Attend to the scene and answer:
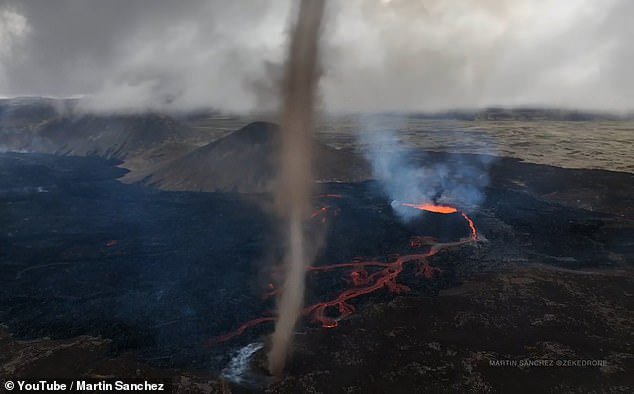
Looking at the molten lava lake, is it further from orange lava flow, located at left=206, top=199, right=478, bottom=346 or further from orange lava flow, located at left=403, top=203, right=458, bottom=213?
orange lava flow, located at left=403, top=203, right=458, bottom=213

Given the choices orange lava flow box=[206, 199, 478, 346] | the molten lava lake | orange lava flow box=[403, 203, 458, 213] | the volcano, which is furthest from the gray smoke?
orange lava flow box=[206, 199, 478, 346]

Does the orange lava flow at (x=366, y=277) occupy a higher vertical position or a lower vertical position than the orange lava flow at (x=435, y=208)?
lower

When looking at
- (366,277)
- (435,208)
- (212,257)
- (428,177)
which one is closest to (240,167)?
(428,177)

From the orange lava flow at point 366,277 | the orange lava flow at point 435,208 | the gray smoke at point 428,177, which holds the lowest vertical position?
the orange lava flow at point 366,277

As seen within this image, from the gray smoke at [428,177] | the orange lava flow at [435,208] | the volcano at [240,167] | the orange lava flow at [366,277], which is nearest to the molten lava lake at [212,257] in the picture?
the orange lava flow at [366,277]

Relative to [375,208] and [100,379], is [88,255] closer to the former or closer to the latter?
[100,379]

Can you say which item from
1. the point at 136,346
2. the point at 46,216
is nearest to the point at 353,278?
the point at 136,346

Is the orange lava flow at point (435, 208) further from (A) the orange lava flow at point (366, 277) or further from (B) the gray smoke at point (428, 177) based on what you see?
(A) the orange lava flow at point (366, 277)
